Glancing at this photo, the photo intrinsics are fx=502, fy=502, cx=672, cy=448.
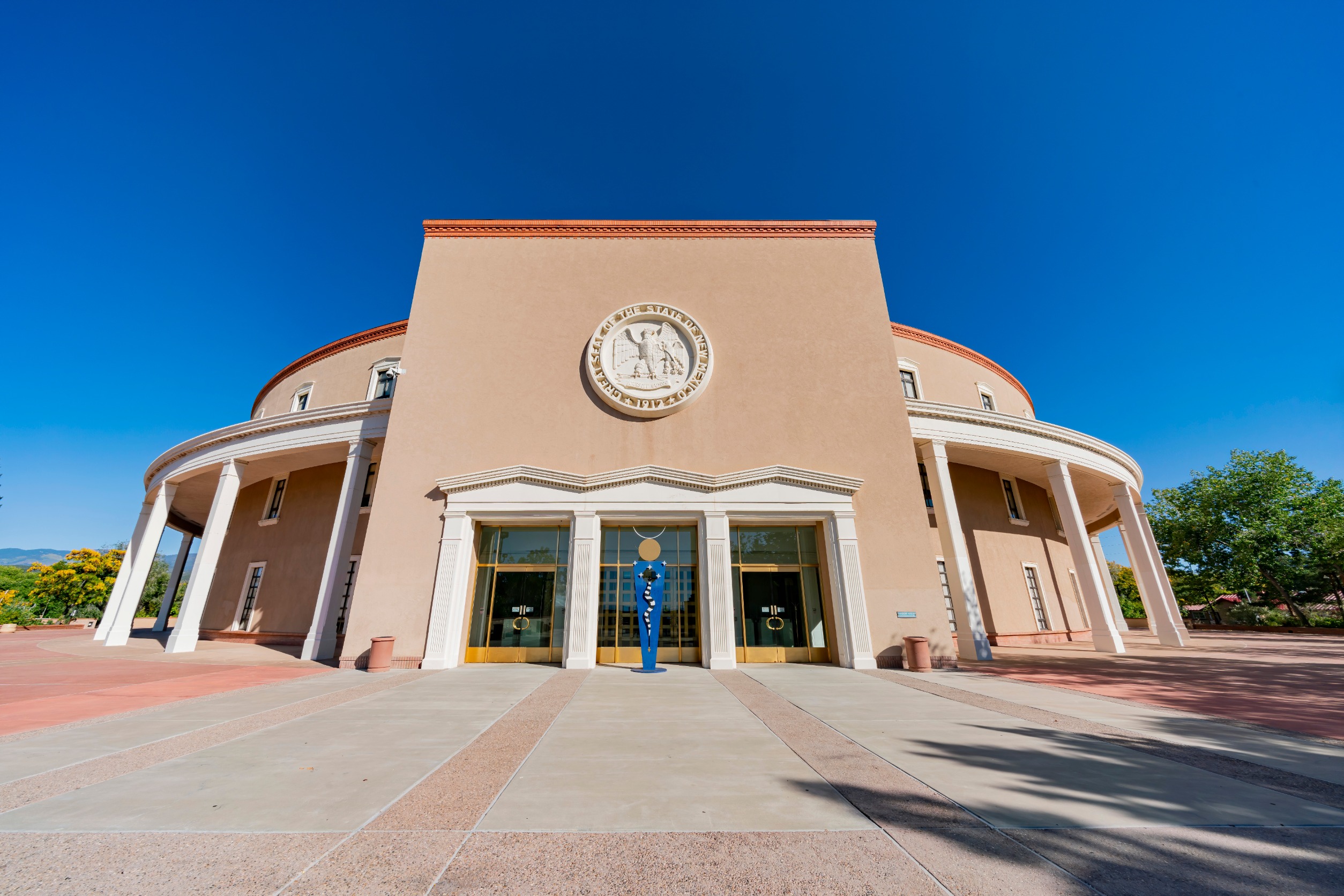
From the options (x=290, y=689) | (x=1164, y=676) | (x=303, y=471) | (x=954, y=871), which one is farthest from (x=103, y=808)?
(x=303, y=471)

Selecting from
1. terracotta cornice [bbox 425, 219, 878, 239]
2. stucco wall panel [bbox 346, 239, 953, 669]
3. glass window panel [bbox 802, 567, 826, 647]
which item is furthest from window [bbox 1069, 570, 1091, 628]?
terracotta cornice [bbox 425, 219, 878, 239]

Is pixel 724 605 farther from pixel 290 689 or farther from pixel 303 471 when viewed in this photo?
pixel 303 471

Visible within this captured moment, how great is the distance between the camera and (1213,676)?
455 inches

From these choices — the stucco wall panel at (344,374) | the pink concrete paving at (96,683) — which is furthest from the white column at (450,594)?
the stucco wall panel at (344,374)

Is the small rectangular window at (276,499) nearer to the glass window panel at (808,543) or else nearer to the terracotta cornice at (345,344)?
the terracotta cornice at (345,344)

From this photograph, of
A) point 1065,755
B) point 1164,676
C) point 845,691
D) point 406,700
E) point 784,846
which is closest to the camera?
point 784,846

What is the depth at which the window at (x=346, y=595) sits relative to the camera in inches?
679

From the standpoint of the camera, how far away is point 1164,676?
11.5 m

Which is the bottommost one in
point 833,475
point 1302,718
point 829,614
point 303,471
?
point 1302,718

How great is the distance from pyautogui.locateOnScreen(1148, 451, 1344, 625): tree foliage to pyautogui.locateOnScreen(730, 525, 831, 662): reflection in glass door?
34.1 m

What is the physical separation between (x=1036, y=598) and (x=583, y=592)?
19426mm

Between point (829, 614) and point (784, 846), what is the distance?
11257 millimetres

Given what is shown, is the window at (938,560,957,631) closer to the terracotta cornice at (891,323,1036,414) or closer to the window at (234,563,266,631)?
the terracotta cornice at (891,323,1036,414)

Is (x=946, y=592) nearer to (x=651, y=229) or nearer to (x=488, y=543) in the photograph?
(x=488, y=543)
